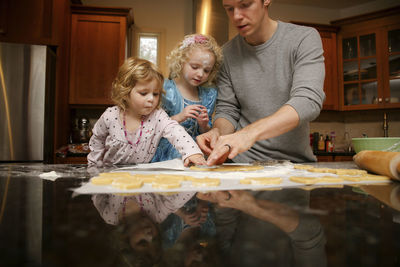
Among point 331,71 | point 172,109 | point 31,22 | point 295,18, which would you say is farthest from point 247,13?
point 295,18

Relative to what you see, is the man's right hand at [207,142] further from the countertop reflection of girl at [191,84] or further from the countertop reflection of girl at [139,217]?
the countertop reflection of girl at [139,217]

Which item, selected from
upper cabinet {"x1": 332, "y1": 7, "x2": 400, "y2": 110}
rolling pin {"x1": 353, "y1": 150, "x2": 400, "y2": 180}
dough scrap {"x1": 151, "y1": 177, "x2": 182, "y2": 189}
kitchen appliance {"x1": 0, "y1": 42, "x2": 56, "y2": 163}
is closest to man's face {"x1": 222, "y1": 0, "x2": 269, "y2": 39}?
rolling pin {"x1": 353, "y1": 150, "x2": 400, "y2": 180}

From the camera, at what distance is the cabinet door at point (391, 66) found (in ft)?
10.5

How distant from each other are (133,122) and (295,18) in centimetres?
336

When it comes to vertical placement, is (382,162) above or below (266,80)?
below

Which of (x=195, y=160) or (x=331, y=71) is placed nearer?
(x=195, y=160)

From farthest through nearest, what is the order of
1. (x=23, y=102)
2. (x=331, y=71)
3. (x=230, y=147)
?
(x=331, y=71) → (x=23, y=102) → (x=230, y=147)

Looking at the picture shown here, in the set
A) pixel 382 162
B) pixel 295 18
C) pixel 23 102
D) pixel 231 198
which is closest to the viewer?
pixel 231 198

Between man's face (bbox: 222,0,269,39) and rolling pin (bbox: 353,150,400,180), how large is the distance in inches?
29.2

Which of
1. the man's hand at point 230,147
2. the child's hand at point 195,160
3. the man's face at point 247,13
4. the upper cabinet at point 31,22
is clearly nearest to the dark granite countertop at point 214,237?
the man's hand at point 230,147

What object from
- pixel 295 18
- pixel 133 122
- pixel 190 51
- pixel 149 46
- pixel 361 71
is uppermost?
pixel 295 18

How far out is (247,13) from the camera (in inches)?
47.5

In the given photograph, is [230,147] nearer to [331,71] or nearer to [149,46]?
[149,46]

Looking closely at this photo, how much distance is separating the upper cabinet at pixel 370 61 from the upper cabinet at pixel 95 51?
265 centimetres
